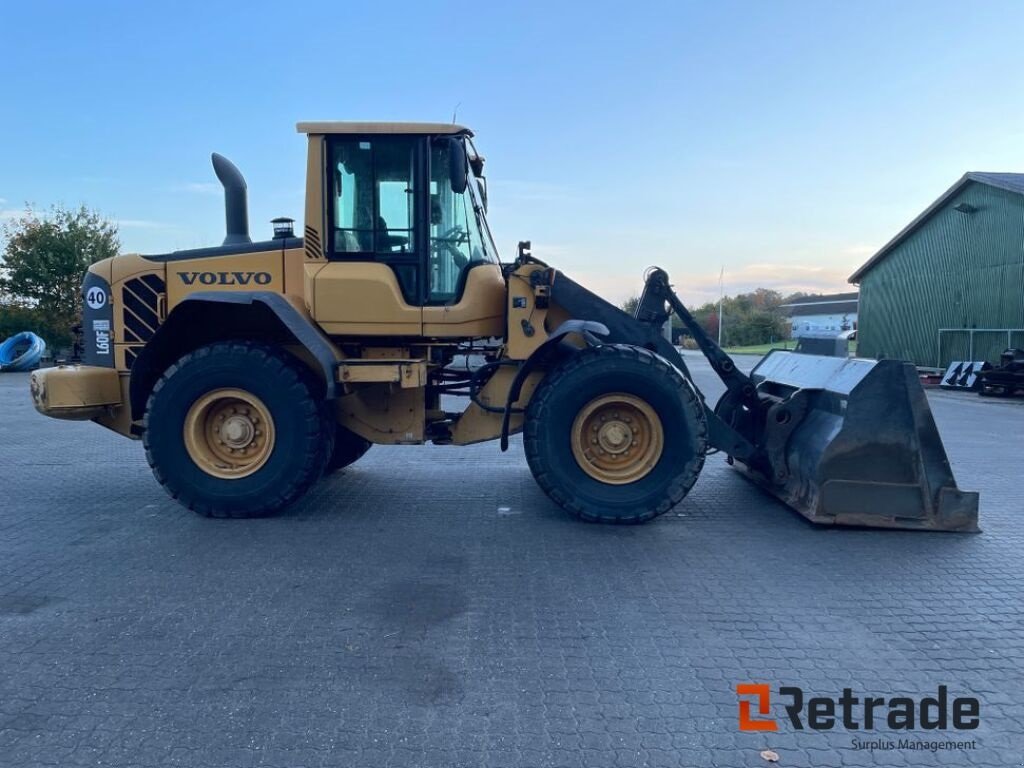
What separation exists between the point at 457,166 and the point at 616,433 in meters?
2.41

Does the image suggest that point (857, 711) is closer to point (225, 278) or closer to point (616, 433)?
point (616, 433)

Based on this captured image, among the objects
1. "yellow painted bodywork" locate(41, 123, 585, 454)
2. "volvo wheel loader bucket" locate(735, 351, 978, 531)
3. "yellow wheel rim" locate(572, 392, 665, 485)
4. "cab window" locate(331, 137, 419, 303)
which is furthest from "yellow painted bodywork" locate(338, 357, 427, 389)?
"volvo wheel loader bucket" locate(735, 351, 978, 531)

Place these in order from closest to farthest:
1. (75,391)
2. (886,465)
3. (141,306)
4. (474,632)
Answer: (474,632) < (886,465) < (75,391) < (141,306)

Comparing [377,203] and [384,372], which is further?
[377,203]

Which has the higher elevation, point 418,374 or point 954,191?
point 954,191

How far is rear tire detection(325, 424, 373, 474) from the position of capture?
6953 mm

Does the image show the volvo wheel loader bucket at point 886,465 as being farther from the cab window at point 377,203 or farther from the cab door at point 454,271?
the cab window at point 377,203

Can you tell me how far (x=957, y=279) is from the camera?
79.4 feet

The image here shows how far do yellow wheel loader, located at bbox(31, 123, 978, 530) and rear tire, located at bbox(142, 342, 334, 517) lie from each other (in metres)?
→ 0.01

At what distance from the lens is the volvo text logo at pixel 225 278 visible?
5938mm

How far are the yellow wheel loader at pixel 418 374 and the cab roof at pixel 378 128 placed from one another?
0.7 inches

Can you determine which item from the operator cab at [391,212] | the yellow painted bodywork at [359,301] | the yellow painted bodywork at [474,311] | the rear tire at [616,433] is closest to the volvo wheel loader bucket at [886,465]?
the rear tire at [616,433]

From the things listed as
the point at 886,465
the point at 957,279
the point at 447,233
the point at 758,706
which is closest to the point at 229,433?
the point at 447,233

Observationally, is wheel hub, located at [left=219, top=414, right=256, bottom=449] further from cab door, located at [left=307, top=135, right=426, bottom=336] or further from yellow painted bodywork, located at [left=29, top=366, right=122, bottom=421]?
yellow painted bodywork, located at [left=29, top=366, right=122, bottom=421]
